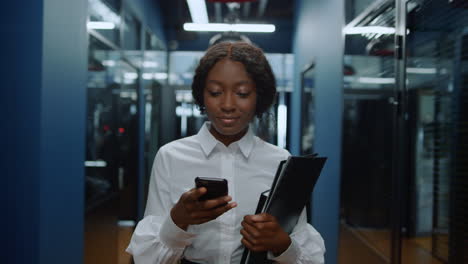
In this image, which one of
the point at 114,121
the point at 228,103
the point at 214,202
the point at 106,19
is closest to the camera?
the point at 214,202

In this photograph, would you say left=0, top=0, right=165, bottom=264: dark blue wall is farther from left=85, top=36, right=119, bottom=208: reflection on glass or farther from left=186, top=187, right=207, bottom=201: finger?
left=186, top=187, right=207, bottom=201: finger

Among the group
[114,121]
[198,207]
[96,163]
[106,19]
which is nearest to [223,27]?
[106,19]

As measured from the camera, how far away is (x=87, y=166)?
3367mm

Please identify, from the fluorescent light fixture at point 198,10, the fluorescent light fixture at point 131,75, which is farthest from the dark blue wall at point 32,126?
the fluorescent light fixture at point 131,75

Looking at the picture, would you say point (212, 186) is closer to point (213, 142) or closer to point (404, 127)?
point (213, 142)

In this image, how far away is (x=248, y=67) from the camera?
1.20m

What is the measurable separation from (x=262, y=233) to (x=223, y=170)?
0.26 meters

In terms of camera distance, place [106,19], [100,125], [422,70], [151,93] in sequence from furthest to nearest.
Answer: [151,93]
[106,19]
[100,125]
[422,70]

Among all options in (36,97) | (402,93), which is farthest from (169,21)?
(402,93)

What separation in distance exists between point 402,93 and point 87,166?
238 centimetres

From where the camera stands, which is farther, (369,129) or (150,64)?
(150,64)

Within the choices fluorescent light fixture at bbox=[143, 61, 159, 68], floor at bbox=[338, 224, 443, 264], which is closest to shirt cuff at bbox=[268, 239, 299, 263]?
floor at bbox=[338, 224, 443, 264]

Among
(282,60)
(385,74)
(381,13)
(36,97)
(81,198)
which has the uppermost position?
(282,60)

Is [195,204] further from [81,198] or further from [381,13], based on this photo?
[81,198]
